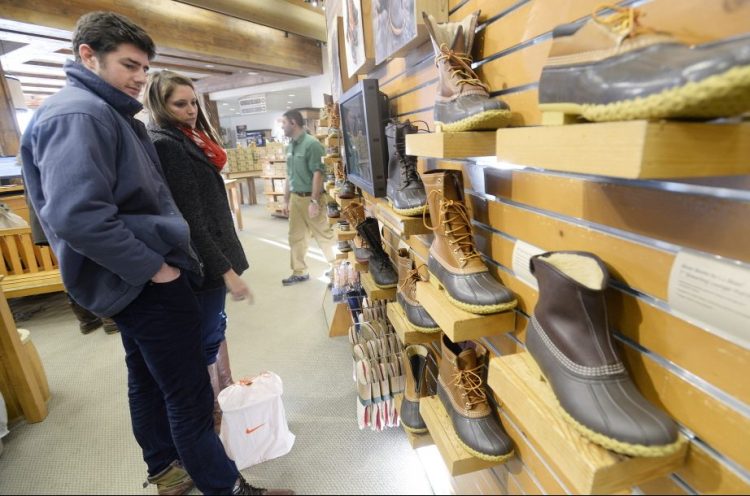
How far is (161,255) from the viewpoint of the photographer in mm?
955

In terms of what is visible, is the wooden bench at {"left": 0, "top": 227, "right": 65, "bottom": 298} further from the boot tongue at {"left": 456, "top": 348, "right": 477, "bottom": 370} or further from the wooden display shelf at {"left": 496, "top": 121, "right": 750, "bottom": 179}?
the wooden display shelf at {"left": 496, "top": 121, "right": 750, "bottom": 179}

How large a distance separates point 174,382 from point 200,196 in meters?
0.63

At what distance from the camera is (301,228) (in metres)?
3.76

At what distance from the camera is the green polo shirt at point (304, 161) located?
349 centimetres

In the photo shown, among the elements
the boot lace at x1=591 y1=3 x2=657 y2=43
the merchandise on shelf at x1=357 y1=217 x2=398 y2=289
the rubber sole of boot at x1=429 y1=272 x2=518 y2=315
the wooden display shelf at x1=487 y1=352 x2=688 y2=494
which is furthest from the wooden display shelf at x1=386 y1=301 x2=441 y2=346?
the boot lace at x1=591 y1=3 x2=657 y2=43

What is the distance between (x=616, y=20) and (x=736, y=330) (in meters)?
0.41

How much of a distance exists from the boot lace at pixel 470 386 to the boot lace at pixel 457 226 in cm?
37

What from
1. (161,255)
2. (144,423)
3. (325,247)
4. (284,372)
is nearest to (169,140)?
(161,255)

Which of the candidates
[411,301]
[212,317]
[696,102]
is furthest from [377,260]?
[696,102]

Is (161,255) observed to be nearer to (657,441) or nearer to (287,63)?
(657,441)

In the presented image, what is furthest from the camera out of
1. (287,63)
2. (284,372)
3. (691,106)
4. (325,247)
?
(287,63)

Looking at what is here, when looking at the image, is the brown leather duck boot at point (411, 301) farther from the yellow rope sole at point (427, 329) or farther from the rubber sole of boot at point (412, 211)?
the rubber sole of boot at point (412, 211)

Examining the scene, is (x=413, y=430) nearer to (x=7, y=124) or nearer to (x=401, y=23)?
(x=401, y=23)

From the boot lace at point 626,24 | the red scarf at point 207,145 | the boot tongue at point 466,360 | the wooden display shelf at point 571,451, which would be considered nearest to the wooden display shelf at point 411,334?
the boot tongue at point 466,360
